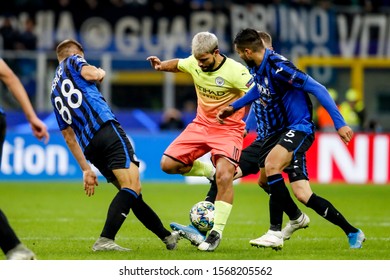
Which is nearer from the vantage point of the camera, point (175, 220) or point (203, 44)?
point (203, 44)

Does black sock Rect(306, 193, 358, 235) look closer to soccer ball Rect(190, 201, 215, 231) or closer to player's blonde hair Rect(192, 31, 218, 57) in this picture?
soccer ball Rect(190, 201, 215, 231)

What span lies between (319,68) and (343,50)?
0.88 metres

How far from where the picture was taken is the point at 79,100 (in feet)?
30.6

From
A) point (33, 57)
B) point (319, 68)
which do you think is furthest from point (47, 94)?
point (319, 68)

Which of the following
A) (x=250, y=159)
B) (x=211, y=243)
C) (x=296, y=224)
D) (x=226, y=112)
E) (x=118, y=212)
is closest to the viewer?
(x=118, y=212)

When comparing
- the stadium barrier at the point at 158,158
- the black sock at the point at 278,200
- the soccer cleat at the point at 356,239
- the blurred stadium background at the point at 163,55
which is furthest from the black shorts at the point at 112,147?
the blurred stadium background at the point at 163,55

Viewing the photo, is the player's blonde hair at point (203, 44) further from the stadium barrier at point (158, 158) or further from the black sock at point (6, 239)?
the stadium barrier at point (158, 158)

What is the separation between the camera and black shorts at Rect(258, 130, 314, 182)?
9.73 m

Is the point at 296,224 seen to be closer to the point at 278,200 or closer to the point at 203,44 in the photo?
the point at 278,200

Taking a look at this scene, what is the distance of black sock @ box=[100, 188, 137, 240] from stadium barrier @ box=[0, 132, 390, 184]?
11333 mm

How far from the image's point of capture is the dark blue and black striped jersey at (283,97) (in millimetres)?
9516

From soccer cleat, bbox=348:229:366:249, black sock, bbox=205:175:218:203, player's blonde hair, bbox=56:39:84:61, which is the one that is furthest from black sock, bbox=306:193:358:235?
player's blonde hair, bbox=56:39:84:61

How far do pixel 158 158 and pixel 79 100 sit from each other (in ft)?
38.4

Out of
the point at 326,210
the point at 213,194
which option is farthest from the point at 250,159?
the point at 326,210
